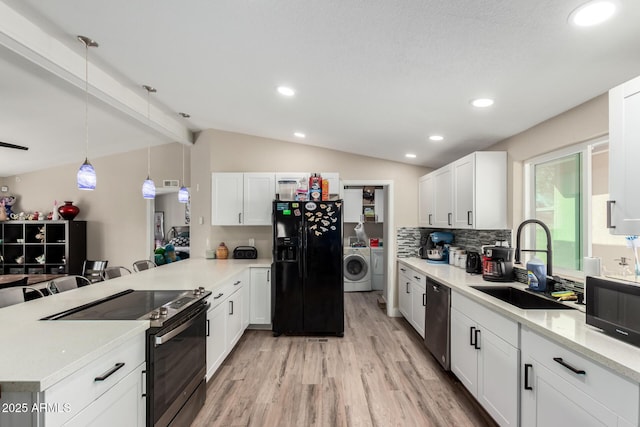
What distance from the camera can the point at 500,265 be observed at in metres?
2.69

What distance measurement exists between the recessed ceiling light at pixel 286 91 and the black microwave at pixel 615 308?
228 centimetres

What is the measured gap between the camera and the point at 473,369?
229cm

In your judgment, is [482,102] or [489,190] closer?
[482,102]

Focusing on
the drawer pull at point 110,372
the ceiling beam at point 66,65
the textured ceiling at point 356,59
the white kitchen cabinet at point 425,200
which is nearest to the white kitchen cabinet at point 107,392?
the drawer pull at point 110,372

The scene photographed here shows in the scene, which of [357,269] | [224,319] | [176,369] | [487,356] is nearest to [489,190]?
[487,356]

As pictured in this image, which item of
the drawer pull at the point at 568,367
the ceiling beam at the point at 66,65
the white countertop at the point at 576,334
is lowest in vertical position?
the drawer pull at the point at 568,367

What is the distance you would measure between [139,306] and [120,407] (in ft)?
2.24

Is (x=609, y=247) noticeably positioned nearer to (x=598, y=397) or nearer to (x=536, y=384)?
(x=536, y=384)

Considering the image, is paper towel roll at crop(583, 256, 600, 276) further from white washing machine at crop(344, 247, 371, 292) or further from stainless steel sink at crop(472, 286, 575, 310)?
white washing machine at crop(344, 247, 371, 292)

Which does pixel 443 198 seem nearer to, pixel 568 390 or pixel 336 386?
pixel 336 386

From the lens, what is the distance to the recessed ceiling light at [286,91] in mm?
2485

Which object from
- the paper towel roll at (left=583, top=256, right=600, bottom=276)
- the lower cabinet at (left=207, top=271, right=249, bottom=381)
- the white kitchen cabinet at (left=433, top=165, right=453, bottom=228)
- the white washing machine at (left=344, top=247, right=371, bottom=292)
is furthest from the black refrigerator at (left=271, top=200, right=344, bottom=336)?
the white washing machine at (left=344, top=247, right=371, bottom=292)

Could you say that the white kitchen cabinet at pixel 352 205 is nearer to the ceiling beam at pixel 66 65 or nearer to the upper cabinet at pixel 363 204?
the upper cabinet at pixel 363 204

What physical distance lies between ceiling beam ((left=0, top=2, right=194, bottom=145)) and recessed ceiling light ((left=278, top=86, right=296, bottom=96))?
4.74ft
